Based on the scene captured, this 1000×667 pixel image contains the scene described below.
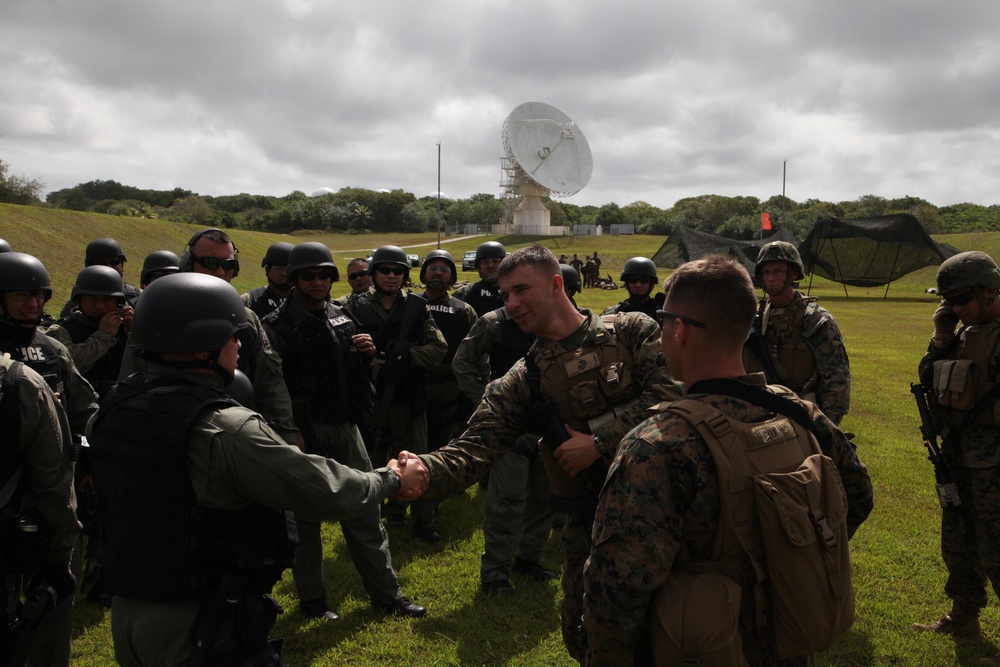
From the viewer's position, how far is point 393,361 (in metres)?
6.52

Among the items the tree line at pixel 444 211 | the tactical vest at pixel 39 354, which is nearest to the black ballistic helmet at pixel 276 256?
the tactical vest at pixel 39 354

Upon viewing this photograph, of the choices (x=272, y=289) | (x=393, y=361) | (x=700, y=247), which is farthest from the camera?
(x=700, y=247)

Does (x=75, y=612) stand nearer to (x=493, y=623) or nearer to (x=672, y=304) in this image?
(x=493, y=623)

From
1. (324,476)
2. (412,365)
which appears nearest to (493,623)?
(412,365)

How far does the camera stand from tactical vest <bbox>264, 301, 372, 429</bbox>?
5227 millimetres

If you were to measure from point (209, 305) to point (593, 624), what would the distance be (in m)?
1.90

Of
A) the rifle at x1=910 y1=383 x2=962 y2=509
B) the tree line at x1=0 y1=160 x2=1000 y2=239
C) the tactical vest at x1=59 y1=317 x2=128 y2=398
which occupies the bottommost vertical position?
the rifle at x1=910 y1=383 x2=962 y2=509

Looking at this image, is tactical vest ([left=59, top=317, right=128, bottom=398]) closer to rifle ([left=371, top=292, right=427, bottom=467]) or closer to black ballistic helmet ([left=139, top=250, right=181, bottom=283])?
black ballistic helmet ([left=139, top=250, right=181, bottom=283])

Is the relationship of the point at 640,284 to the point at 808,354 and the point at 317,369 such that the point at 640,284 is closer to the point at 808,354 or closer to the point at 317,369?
the point at 808,354

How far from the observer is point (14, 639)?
336 cm

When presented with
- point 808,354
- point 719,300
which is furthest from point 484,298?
point 719,300

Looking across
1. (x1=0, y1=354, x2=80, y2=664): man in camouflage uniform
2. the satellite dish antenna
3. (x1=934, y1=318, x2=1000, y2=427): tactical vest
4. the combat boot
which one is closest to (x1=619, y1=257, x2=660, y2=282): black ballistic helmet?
(x1=934, y1=318, x2=1000, y2=427): tactical vest

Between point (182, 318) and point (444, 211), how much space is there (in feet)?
347

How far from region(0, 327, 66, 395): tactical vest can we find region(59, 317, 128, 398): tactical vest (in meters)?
1.57
